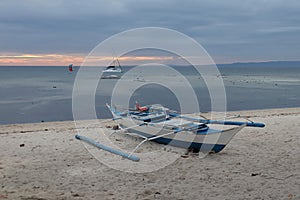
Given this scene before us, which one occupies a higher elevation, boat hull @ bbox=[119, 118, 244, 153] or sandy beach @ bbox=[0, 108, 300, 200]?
boat hull @ bbox=[119, 118, 244, 153]

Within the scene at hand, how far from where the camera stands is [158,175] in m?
6.80

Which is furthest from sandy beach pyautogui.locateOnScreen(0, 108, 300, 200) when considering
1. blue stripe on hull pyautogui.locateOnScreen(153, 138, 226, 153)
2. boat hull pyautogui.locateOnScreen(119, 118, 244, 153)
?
boat hull pyautogui.locateOnScreen(119, 118, 244, 153)

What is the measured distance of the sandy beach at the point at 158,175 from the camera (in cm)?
568

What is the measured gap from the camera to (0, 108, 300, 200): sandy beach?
5.68 metres

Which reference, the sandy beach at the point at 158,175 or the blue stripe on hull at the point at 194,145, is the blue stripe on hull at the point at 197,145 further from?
the sandy beach at the point at 158,175

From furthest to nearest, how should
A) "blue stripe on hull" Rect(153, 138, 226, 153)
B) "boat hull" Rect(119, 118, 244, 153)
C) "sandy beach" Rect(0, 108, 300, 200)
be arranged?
1. "blue stripe on hull" Rect(153, 138, 226, 153)
2. "boat hull" Rect(119, 118, 244, 153)
3. "sandy beach" Rect(0, 108, 300, 200)

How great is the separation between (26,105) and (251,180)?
2335 centimetres

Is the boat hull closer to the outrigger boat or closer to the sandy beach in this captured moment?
the outrigger boat

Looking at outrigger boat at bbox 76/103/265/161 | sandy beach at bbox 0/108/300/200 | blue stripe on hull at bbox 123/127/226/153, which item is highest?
→ outrigger boat at bbox 76/103/265/161

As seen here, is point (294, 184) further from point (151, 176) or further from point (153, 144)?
point (153, 144)

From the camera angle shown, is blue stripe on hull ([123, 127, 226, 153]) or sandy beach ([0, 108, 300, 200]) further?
blue stripe on hull ([123, 127, 226, 153])

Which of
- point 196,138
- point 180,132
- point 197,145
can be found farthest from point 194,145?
point 180,132

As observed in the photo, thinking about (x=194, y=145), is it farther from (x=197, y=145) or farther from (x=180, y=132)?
(x=180, y=132)

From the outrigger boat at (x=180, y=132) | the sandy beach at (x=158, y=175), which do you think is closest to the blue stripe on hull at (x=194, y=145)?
the outrigger boat at (x=180, y=132)
